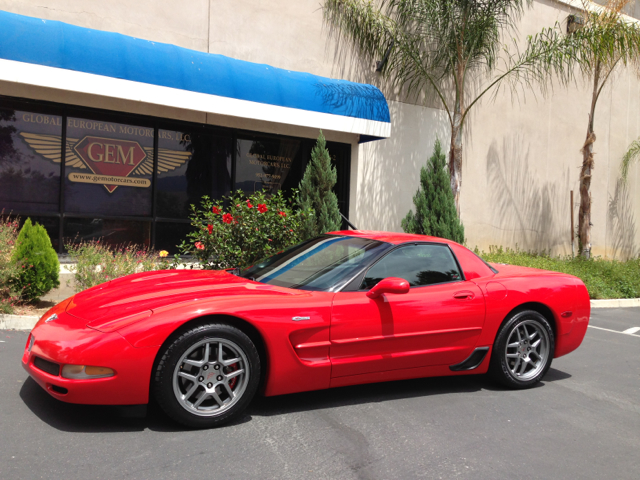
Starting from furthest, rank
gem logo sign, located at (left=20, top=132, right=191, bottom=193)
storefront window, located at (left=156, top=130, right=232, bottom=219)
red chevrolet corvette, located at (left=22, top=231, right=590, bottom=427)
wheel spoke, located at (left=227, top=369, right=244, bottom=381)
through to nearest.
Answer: storefront window, located at (left=156, top=130, right=232, bottom=219) → gem logo sign, located at (left=20, top=132, right=191, bottom=193) → wheel spoke, located at (left=227, top=369, right=244, bottom=381) → red chevrolet corvette, located at (left=22, top=231, right=590, bottom=427)

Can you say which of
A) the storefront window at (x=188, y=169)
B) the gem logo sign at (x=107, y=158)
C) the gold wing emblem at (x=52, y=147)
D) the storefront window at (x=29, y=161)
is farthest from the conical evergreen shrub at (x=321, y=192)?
the storefront window at (x=29, y=161)

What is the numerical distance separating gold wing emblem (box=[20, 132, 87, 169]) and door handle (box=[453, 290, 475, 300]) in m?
7.63

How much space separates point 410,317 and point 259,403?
1316 mm

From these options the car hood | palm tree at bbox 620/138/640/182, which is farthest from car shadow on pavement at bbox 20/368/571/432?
palm tree at bbox 620/138/640/182

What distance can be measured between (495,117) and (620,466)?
12703 mm

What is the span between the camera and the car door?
3984mm

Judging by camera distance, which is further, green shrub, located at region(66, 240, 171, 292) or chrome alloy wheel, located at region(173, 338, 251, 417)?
green shrub, located at region(66, 240, 171, 292)

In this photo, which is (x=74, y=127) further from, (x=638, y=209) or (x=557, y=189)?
(x=638, y=209)

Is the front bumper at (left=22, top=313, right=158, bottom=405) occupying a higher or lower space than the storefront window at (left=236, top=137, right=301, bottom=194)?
lower

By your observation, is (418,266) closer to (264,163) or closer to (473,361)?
(473,361)

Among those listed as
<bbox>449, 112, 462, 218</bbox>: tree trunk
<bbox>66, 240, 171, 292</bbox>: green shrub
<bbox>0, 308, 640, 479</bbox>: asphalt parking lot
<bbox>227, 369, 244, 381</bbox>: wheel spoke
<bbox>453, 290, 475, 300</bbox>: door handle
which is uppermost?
<bbox>449, 112, 462, 218</bbox>: tree trunk

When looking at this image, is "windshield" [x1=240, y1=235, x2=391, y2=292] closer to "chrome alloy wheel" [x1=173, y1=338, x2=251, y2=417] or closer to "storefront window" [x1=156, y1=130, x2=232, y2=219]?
"chrome alloy wheel" [x1=173, y1=338, x2=251, y2=417]

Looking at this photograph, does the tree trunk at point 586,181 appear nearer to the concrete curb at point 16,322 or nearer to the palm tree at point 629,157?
the palm tree at point 629,157

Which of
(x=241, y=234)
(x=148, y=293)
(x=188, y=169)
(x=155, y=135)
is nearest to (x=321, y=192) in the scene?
(x=188, y=169)
